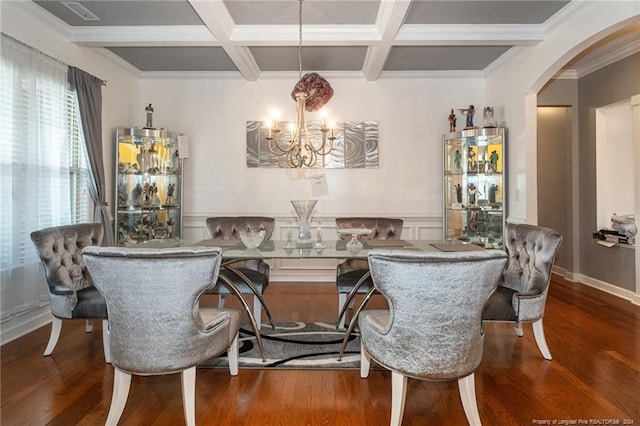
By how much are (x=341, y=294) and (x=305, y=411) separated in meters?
1.16

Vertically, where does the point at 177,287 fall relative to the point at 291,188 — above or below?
below

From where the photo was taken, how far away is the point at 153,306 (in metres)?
1.53

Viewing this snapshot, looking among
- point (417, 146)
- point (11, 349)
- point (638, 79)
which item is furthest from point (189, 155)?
Result: point (638, 79)

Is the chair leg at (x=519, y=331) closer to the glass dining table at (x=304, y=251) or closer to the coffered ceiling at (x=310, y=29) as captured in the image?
the glass dining table at (x=304, y=251)

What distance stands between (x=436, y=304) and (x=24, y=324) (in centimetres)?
330

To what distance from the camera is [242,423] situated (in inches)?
67.4

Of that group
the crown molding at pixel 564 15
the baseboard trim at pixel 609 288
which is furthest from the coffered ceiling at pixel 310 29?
the baseboard trim at pixel 609 288

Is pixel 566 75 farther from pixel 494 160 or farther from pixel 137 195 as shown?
pixel 137 195

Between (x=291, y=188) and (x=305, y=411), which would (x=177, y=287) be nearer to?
(x=305, y=411)

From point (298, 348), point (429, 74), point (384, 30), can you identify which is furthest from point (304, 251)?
point (429, 74)

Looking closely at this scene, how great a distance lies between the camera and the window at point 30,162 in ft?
8.69

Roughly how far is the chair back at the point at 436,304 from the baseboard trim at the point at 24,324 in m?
2.99

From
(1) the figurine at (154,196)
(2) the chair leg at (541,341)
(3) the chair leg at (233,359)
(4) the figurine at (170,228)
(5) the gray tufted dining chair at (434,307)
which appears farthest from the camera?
(4) the figurine at (170,228)

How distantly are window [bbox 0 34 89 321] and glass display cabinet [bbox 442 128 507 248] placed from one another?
13.5 ft
